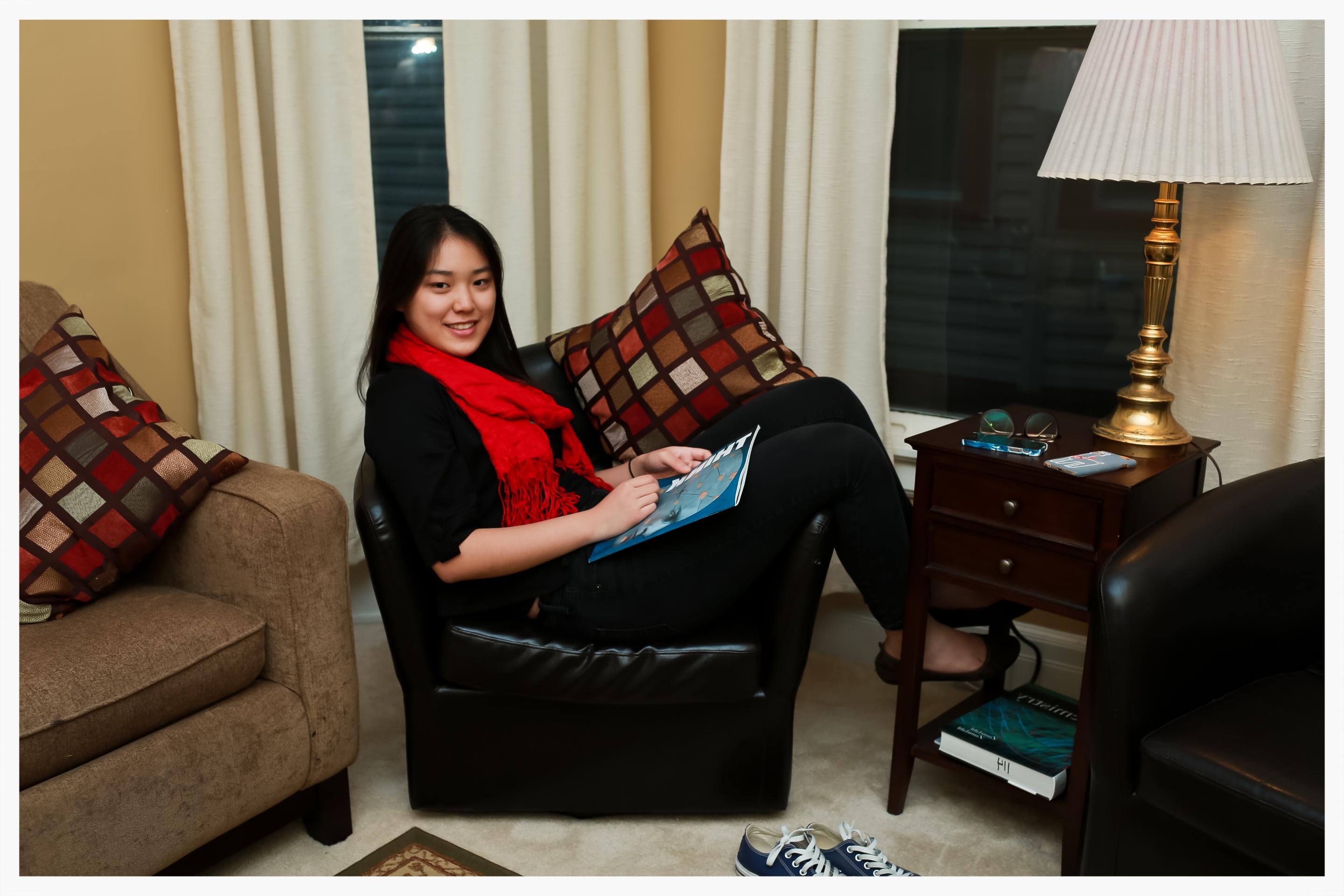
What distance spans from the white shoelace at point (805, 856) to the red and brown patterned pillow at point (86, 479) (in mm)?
1073

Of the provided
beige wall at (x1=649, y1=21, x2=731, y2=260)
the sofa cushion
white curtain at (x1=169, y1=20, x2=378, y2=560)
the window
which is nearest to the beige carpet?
the sofa cushion

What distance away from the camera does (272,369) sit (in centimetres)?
269

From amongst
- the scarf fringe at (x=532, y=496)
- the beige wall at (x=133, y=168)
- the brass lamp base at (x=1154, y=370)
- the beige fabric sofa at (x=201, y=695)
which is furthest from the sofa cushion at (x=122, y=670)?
the brass lamp base at (x=1154, y=370)

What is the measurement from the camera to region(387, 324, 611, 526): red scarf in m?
1.88

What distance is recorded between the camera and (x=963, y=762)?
1.96m

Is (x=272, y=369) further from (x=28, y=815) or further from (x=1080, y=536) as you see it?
(x=1080, y=536)

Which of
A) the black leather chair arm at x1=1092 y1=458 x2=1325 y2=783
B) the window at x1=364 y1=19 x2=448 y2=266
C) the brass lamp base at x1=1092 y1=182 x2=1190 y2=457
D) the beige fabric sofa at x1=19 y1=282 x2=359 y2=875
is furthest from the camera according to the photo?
the window at x1=364 y1=19 x2=448 y2=266

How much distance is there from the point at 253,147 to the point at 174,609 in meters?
1.22

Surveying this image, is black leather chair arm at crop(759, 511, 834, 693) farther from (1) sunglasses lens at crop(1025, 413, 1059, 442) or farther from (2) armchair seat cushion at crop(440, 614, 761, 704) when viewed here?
(1) sunglasses lens at crop(1025, 413, 1059, 442)

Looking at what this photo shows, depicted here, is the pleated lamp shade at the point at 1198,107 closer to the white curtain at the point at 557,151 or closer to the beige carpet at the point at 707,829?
the beige carpet at the point at 707,829

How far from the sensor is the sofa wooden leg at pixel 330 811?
6.35 ft

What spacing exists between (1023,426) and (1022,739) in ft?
1.74

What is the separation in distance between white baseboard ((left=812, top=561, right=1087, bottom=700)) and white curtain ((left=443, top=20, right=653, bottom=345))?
34.6 inches

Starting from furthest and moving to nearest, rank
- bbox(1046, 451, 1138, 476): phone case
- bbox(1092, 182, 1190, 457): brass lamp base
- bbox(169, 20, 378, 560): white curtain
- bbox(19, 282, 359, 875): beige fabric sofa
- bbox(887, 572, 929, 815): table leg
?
bbox(169, 20, 378, 560): white curtain < bbox(887, 572, 929, 815): table leg < bbox(1092, 182, 1190, 457): brass lamp base < bbox(1046, 451, 1138, 476): phone case < bbox(19, 282, 359, 875): beige fabric sofa
